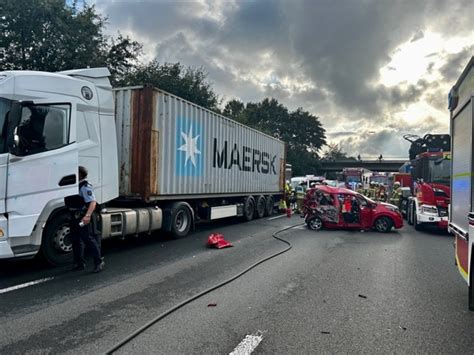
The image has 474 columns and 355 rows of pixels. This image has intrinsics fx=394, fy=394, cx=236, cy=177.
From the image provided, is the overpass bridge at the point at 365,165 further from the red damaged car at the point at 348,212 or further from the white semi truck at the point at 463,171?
the white semi truck at the point at 463,171

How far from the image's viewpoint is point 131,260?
7.51 meters

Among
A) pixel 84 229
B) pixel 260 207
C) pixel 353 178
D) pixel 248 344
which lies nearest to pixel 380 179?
pixel 353 178

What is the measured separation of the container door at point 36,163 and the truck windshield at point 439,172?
10.8 m

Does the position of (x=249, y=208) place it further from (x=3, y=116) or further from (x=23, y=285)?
(x=3, y=116)

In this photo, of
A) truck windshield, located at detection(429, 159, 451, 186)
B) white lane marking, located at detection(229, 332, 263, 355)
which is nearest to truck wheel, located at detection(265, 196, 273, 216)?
truck windshield, located at detection(429, 159, 451, 186)

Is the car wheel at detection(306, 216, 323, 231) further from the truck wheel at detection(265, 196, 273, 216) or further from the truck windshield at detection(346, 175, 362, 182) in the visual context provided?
the truck windshield at detection(346, 175, 362, 182)

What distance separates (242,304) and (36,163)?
383 cm

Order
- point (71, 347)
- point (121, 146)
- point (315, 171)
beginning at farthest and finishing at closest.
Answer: point (315, 171)
point (121, 146)
point (71, 347)

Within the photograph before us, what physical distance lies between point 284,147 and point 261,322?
1541cm

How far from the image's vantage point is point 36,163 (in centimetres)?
610

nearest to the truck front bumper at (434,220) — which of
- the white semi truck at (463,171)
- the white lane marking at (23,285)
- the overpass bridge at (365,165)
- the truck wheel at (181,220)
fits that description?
the truck wheel at (181,220)

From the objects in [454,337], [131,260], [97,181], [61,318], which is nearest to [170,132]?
[97,181]

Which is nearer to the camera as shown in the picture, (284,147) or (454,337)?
(454,337)

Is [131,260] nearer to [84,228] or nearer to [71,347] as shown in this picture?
[84,228]
